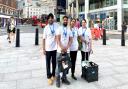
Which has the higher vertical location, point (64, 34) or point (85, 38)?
point (64, 34)

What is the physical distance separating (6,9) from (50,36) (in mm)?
87364

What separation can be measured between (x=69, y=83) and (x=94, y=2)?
41.0 meters

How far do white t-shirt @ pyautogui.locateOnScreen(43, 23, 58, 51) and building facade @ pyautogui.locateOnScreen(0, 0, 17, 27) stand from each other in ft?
231

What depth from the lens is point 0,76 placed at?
756cm

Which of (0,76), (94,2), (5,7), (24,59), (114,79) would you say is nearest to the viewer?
(114,79)

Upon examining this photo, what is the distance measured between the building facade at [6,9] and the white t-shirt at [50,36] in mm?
70516

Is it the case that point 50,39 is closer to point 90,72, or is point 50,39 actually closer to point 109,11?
point 90,72

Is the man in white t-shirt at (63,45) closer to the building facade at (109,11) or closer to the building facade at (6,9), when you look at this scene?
the building facade at (109,11)

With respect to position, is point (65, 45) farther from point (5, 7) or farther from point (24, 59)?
point (5, 7)

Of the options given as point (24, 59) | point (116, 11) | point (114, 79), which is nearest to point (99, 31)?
point (24, 59)

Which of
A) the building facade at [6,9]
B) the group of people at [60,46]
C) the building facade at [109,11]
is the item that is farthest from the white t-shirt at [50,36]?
the building facade at [6,9]

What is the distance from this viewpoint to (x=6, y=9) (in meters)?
90.6

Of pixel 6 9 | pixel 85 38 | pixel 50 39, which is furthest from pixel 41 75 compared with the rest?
pixel 6 9

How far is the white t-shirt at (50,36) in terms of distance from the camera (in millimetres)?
6527
